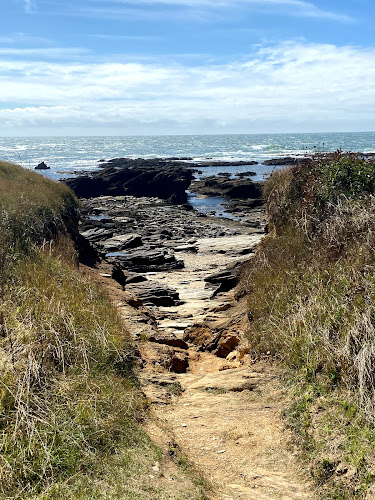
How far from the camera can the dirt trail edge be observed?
4492 mm

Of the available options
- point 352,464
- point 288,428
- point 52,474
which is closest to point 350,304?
point 288,428

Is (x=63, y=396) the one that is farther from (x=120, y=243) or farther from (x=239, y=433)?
(x=120, y=243)

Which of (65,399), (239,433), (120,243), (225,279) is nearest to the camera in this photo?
(65,399)

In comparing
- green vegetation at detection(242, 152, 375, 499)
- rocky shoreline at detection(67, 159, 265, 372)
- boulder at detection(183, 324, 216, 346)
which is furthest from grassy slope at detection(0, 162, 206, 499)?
boulder at detection(183, 324, 216, 346)

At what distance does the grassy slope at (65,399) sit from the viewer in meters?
3.79

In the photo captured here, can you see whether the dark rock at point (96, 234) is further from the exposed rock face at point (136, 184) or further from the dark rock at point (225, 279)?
the exposed rock face at point (136, 184)

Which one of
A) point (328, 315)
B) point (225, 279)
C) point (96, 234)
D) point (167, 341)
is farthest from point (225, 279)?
point (96, 234)

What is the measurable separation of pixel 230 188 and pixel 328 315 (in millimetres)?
46424

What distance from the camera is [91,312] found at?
6789 millimetres

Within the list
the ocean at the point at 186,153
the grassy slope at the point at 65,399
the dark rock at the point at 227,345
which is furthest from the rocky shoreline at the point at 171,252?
the ocean at the point at 186,153

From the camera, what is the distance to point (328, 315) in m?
6.05

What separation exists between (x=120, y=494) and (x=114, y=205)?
145 feet

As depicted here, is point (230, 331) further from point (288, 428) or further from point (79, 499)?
point (79, 499)

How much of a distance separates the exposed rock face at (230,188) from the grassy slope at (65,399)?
140 feet
